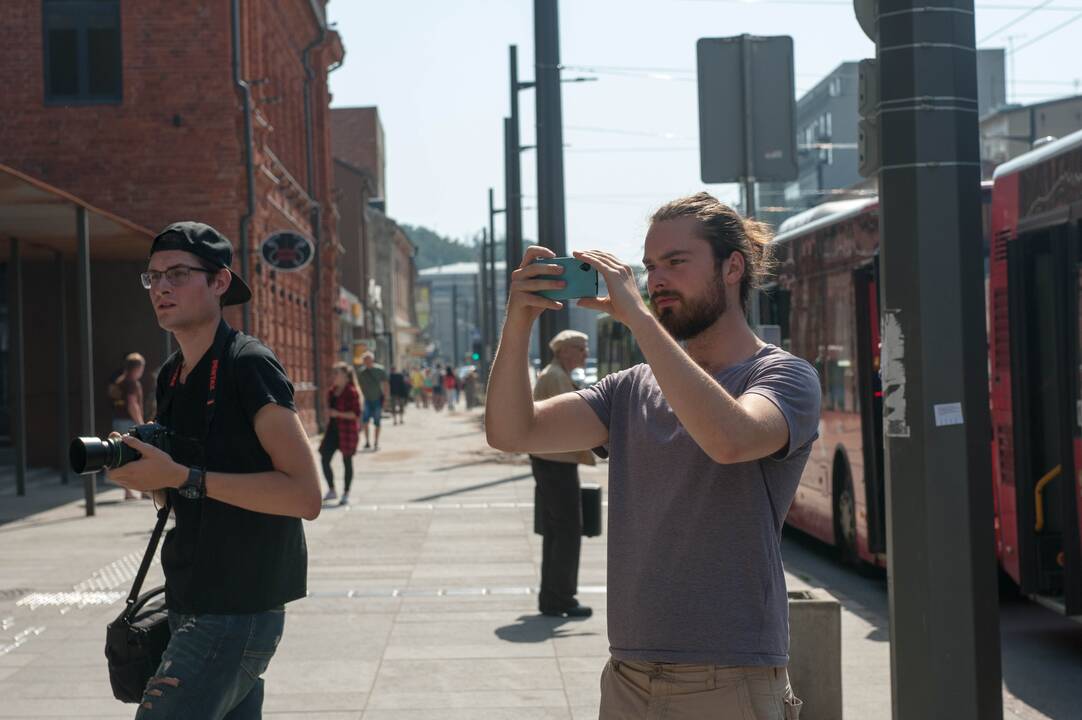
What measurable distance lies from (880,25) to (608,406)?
1888 millimetres

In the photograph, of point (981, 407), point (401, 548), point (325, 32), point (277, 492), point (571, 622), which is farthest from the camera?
point (325, 32)

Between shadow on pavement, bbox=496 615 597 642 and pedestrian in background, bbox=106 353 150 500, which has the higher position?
pedestrian in background, bbox=106 353 150 500

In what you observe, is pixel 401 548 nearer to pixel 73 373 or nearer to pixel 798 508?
pixel 798 508

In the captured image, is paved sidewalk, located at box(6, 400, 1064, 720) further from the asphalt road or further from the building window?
the building window

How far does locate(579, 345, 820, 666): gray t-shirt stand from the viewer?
117 inches

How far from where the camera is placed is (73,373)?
74.5 ft

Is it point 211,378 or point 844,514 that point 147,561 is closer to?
point 211,378

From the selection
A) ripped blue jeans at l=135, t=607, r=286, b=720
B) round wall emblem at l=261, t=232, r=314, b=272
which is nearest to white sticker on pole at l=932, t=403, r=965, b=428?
ripped blue jeans at l=135, t=607, r=286, b=720

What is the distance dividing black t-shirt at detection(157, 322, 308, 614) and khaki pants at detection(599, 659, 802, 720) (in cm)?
98

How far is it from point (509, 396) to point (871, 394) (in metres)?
8.16

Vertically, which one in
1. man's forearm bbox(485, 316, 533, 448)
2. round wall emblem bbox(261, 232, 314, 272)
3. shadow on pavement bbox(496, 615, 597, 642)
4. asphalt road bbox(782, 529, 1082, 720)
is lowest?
asphalt road bbox(782, 529, 1082, 720)

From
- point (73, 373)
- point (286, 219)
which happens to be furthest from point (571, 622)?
point (286, 219)

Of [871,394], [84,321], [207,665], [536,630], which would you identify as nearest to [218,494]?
[207,665]

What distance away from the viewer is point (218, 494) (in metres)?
3.53
